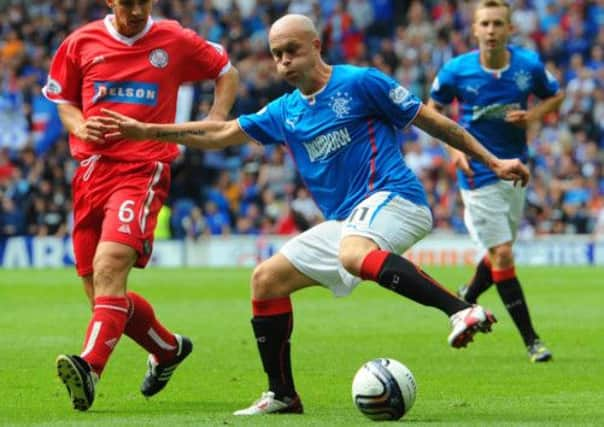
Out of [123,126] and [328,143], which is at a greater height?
[123,126]

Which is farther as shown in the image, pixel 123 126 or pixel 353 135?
pixel 353 135

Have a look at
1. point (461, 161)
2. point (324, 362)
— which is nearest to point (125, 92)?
point (324, 362)

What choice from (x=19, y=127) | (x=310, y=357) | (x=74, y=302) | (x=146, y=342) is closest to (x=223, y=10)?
(x=19, y=127)

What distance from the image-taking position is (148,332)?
349 inches

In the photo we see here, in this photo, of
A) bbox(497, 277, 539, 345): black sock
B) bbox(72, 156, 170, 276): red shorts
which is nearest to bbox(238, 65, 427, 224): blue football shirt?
bbox(72, 156, 170, 276): red shorts

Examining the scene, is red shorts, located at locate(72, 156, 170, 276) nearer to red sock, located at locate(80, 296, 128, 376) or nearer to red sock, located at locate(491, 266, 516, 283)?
red sock, located at locate(80, 296, 128, 376)

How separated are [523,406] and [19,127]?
2486 centimetres

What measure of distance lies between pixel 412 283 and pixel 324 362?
3.71m

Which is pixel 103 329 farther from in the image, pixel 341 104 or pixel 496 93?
pixel 496 93

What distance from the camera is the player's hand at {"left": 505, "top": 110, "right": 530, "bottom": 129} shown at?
1133 centimetres

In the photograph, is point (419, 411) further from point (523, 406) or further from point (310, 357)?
point (310, 357)

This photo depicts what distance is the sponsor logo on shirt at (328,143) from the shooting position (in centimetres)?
800

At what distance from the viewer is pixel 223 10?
35.0 m

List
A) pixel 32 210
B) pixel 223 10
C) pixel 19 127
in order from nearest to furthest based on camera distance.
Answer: pixel 32 210
pixel 19 127
pixel 223 10
